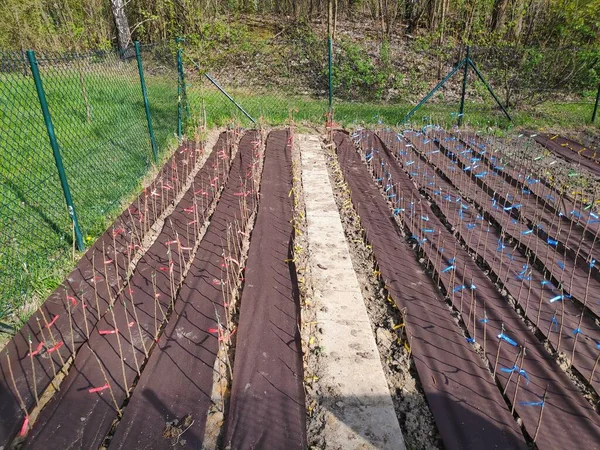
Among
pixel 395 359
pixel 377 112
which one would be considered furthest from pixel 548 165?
pixel 395 359

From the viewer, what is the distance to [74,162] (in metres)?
5.89

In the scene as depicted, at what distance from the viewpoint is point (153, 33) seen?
47.2 ft

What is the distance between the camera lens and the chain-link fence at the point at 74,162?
348 cm

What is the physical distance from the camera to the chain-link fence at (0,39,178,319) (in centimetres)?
348

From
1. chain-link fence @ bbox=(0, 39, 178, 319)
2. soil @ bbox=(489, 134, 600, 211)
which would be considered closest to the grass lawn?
chain-link fence @ bbox=(0, 39, 178, 319)

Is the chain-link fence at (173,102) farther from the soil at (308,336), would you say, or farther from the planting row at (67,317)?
the soil at (308,336)

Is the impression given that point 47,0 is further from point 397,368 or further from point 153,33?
point 397,368

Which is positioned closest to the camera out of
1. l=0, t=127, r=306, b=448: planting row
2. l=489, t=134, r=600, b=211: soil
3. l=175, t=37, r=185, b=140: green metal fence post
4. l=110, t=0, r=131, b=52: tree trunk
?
l=0, t=127, r=306, b=448: planting row

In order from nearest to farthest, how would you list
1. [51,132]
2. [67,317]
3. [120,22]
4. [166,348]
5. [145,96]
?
1. [166,348]
2. [67,317]
3. [51,132]
4. [145,96]
5. [120,22]

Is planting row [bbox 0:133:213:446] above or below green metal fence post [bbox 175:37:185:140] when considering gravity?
below

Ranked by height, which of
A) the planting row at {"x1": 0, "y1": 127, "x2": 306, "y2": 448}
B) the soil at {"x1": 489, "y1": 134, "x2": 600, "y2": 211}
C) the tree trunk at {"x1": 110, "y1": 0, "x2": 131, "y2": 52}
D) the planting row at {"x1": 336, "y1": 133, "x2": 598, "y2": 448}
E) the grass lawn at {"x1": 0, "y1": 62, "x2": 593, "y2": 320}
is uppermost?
the tree trunk at {"x1": 110, "y1": 0, "x2": 131, "y2": 52}

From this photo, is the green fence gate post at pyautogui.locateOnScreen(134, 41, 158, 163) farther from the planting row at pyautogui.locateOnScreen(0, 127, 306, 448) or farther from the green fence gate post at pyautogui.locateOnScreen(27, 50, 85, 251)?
the green fence gate post at pyautogui.locateOnScreen(27, 50, 85, 251)

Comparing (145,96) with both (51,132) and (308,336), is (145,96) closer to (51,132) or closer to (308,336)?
(51,132)

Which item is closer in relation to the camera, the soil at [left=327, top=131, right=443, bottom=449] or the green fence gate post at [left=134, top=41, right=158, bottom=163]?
the soil at [left=327, top=131, right=443, bottom=449]
